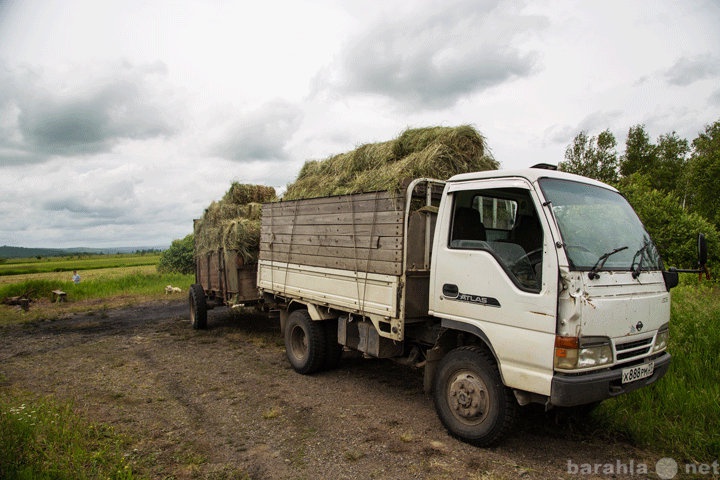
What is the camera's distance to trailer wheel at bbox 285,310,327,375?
654 cm

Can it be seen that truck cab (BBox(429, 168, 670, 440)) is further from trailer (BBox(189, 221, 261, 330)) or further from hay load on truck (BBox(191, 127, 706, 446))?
trailer (BBox(189, 221, 261, 330))

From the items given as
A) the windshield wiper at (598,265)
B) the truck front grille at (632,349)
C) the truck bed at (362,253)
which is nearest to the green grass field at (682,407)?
the truck front grille at (632,349)

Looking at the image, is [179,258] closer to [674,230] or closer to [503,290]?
[674,230]

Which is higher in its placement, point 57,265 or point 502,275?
point 502,275

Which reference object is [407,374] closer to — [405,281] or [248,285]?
[405,281]

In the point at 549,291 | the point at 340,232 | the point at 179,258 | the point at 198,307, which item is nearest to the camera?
the point at 549,291

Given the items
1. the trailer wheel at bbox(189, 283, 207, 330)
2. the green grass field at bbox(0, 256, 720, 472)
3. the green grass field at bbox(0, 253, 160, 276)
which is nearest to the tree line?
the green grass field at bbox(0, 256, 720, 472)

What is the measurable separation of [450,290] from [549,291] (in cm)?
107

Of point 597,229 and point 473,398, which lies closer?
point 597,229

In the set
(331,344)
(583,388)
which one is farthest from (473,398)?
(331,344)

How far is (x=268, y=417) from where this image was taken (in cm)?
514

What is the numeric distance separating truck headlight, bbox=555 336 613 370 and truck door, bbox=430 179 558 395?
0.22 ft

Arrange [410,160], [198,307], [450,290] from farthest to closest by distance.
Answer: [198,307], [410,160], [450,290]

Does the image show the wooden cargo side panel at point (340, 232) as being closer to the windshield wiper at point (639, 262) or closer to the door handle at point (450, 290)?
the door handle at point (450, 290)
